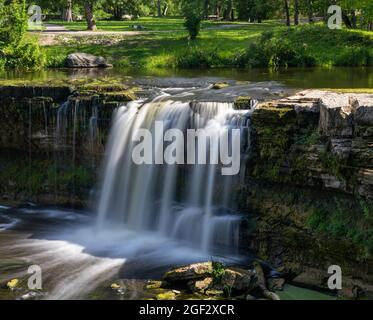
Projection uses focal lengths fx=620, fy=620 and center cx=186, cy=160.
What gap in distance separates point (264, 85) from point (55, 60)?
16.9 metres

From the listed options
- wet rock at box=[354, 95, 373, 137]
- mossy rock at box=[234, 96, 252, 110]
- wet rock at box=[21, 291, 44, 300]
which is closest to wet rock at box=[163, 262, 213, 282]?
wet rock at box=[21, 291, 44, 300]

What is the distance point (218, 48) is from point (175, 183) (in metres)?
21.7

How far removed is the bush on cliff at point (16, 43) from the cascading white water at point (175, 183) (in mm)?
18598

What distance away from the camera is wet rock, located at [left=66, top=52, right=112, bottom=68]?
37.3m

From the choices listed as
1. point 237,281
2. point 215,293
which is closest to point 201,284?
point 215,293

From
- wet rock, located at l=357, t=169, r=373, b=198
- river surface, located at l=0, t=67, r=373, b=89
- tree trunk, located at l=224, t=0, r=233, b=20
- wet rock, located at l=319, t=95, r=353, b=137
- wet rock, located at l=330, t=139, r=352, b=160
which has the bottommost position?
wet rock, located at l=357, t=169, r=373, b=198

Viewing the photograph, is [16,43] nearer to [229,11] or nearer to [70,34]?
[70,34]

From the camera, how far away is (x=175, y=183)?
1902 centimetres

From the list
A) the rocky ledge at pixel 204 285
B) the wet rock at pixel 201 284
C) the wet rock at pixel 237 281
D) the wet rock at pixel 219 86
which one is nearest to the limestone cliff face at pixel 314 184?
the rocky ledge at pixel 204 285

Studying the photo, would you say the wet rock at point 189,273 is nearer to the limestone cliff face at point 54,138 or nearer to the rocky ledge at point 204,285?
the rocky ledge at point 204,285

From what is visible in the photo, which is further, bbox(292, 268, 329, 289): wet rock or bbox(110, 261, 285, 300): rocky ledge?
bbox(292, 268, 329, 289): wet rock

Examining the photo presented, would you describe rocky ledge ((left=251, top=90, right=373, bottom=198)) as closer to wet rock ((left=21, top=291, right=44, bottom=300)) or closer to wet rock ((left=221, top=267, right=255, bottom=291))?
wet rock ((left=221, top=267, right=255, bottom=291))

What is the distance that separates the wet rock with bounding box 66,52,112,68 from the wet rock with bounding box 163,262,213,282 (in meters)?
24.2

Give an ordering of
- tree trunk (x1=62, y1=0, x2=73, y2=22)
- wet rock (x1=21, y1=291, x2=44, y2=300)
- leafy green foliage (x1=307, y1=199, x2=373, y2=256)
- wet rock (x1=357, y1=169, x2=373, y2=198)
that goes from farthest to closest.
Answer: tree trunk (x1=62, y1=0, x2=73, y2=22), leafy green foliage (x1=307, y1=199, x2=373, y2=256), wet rock (x1=357, y1=169, x2=373, y2=198), wet rock (x1=21, y1=291, x2=44, y2=300)
